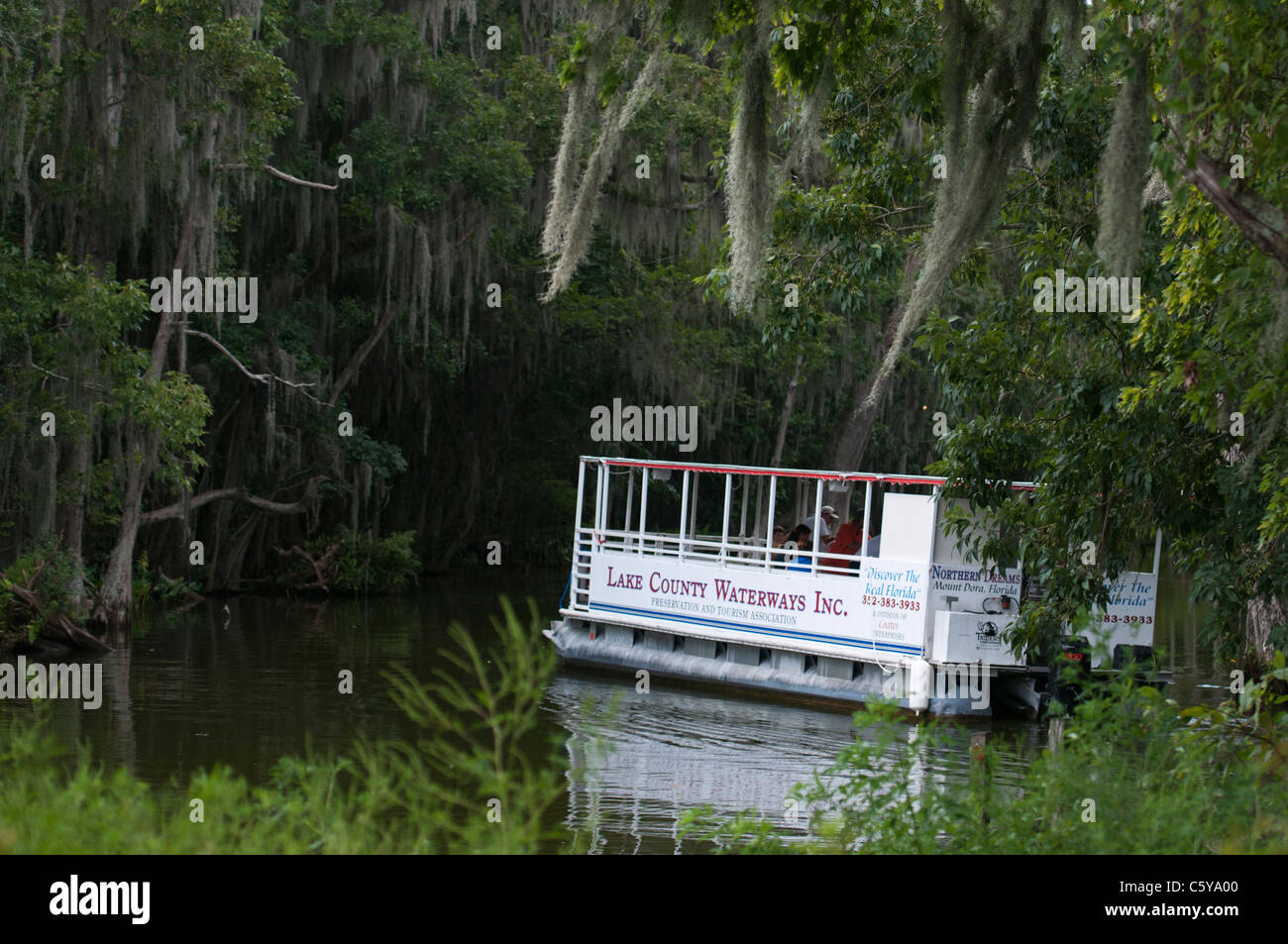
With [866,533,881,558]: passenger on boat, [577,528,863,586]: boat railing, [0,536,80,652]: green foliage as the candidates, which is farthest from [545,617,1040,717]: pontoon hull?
[0,536,80,652]: green foliage

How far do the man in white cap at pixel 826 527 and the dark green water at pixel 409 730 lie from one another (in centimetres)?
215

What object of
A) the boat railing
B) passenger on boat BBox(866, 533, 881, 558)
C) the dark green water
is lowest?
the dark green water

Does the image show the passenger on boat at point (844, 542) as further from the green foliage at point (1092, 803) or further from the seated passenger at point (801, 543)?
the green foliage at point (1092, 803)

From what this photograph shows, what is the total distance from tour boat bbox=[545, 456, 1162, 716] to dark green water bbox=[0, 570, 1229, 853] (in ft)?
1.32

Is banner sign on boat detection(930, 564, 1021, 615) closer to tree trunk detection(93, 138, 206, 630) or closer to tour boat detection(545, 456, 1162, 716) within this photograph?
tour boat detection(545, 456, 1162, 716)

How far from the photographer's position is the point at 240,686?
16531 mm

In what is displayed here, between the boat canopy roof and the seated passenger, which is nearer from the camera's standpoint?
the boat canopy roof

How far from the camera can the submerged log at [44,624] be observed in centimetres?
1788

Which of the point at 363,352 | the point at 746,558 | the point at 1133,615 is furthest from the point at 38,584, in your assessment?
the point at 1133,615

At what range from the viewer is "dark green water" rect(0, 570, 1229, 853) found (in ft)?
38.0

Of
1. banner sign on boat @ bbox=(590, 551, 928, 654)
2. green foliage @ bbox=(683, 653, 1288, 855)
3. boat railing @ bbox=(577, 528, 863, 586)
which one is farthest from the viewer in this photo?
boat railing @ bbox=(577, 528, 863, 586)

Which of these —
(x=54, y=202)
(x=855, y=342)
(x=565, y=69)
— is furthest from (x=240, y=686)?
(x=855, y=342)

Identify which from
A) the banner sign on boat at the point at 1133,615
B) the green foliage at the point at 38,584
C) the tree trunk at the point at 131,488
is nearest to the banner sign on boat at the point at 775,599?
the banner sign on boat at the point at 1133,615
